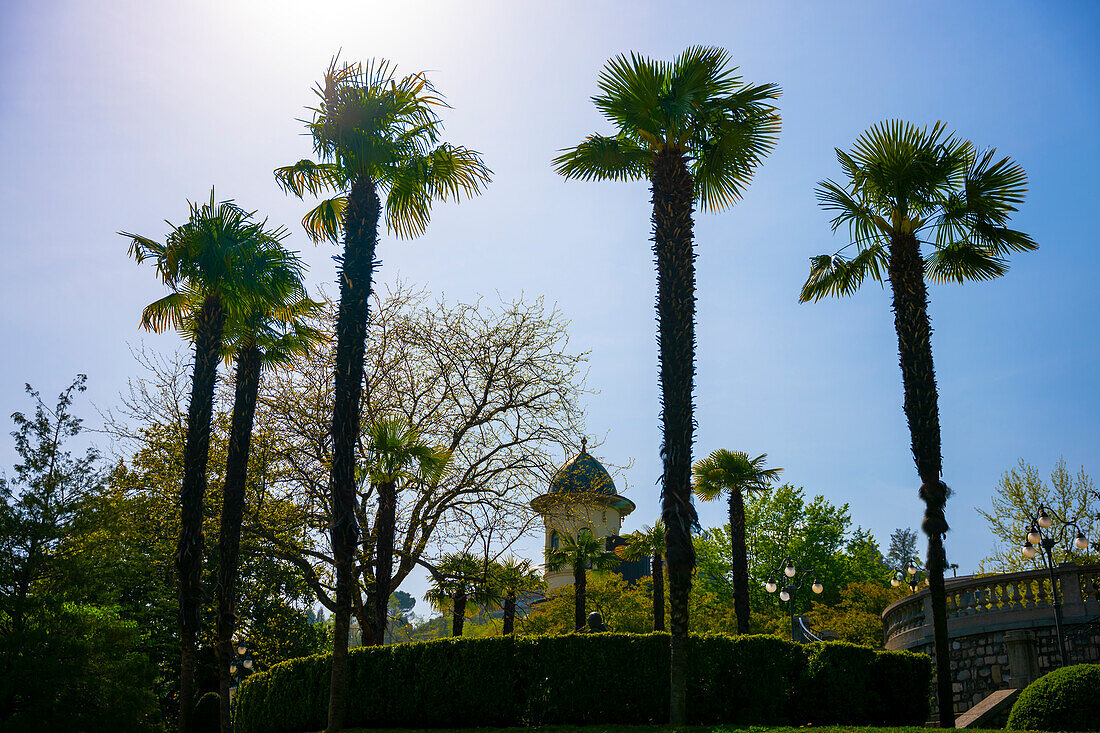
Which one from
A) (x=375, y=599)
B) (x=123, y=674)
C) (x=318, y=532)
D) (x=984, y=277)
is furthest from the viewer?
(x=318, y=532)

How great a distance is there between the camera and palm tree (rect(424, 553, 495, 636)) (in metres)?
23.6

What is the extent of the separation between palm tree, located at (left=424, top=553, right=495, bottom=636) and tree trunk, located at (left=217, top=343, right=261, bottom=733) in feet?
21.6

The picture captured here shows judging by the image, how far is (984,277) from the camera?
18469mm

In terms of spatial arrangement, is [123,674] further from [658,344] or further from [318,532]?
[658,344]

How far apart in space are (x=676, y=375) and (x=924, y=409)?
18.6 feet

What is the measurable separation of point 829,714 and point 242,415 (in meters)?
14.2

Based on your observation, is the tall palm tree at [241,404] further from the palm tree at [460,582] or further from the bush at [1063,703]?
the bush at [1063,703]

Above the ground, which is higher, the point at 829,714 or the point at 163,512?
the point at 163,512

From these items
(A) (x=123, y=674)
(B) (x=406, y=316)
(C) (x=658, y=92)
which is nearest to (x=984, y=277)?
(C) (x=658, y=92)

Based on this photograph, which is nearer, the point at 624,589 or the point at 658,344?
the point at 658,344

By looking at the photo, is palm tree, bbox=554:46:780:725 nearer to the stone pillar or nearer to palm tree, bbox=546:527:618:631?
the stone pillar

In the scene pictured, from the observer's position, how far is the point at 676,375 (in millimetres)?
13758

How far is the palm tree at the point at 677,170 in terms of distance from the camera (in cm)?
1313

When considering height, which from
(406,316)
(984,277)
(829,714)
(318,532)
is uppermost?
(406,316)
